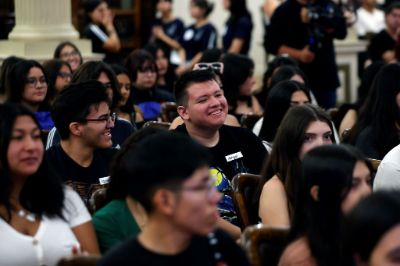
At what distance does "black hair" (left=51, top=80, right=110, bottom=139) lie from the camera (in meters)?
6.05

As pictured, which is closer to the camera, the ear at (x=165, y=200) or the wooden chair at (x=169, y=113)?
the ear at (x=165, y=200)

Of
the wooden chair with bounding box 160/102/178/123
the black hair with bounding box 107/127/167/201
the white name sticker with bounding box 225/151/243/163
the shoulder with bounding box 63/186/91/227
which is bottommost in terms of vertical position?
the wooden chair with bounding box 160/102/178/123

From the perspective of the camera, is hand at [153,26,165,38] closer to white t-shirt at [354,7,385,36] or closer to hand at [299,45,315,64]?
white t-shirt at [354,7,385,36]

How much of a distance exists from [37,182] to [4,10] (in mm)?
12235

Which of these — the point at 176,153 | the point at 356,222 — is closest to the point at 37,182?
the point at 176,153

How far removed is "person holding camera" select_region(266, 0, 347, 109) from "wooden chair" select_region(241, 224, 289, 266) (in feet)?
21.6

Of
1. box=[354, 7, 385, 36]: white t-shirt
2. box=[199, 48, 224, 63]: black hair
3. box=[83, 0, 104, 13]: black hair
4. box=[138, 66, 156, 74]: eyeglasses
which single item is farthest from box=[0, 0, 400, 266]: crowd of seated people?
box=[354, 7, 385, 36]: white t-shirt

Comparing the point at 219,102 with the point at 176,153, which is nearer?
the point at 176,153

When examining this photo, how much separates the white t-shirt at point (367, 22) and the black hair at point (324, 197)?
12782 mm

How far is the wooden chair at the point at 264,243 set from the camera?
4.31 m

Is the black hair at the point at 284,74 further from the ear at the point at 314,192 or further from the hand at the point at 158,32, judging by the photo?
the hand at the point at 158,32

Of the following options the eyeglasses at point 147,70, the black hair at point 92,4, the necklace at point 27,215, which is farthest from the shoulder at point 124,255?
the black hair at point 92,4

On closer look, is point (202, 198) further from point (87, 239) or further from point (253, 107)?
point (253, 107)

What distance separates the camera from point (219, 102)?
6340 millimetres
